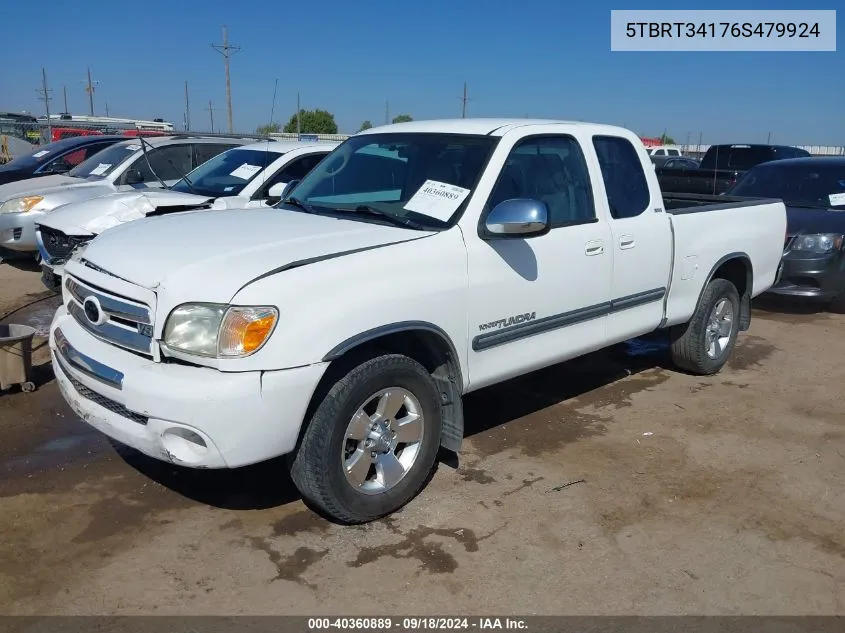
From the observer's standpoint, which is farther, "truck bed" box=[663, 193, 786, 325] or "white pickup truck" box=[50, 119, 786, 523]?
"truck bed" box=[663, 193, 786, 325]

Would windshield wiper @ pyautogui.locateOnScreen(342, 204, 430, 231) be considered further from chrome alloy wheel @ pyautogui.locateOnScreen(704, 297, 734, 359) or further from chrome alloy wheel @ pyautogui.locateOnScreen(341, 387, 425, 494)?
chrome alloy wheel @ pyautogui.locateOnScreen(704, 297, 734, 359)

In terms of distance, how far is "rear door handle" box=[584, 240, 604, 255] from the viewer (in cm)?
453

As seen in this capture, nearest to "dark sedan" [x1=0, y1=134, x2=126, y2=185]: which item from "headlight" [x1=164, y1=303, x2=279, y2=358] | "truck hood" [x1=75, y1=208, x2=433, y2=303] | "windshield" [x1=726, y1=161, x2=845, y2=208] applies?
"truck hood" [x1=75, y1=208, x2=433, y2=303]

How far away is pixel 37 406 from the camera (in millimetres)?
5117

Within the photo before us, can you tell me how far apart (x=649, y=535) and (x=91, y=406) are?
8.95 ft

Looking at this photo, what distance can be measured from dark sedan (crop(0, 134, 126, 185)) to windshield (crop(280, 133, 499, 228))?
7.91 m

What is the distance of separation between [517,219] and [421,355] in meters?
0.85

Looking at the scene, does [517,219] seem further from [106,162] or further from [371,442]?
[106,162]

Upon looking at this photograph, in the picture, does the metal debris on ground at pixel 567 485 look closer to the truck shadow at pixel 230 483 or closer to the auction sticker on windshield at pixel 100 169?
→ the truck shadow at pixel 230 483

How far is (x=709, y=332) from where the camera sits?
238 inches

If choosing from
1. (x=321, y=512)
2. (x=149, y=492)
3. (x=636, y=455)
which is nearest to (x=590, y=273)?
(x=636, y=455)

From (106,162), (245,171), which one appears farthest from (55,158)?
(245,171)

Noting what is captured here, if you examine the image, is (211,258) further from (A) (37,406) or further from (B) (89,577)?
(A) (37,406)

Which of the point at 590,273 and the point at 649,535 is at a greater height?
the point at 590,273
